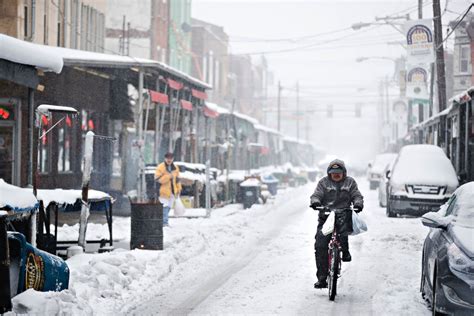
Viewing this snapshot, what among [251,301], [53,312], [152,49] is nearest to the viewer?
[53,312]

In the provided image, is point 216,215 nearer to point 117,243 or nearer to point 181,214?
point 181,214

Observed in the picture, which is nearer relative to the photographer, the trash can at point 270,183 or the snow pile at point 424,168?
the snow pile at point 424,168

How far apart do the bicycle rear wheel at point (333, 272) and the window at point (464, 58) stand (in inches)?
2041

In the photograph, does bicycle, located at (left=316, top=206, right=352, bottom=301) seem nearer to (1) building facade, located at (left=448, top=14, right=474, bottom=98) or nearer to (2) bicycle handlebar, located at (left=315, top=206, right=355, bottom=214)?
(2) bicycle handlebar, located at (left=315, top=206, right=355, bottom=214)

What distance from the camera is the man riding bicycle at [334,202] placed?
459 inches

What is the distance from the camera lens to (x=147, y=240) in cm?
1541

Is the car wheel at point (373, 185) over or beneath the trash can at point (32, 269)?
over

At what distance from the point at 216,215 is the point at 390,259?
32.4ft

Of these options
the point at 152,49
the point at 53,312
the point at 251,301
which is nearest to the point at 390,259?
the point at 251,301

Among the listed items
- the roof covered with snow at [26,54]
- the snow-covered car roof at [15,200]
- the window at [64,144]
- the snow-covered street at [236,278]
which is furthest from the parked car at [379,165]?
the snow-covered car roof at [15,200]

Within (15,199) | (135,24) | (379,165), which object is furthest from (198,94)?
(15,199)

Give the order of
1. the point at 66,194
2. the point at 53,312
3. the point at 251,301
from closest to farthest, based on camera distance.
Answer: the point at 53,312 → the point at 251,301 → the point at 66,194

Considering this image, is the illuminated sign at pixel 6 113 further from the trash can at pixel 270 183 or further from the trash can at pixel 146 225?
the trash can at pixel 270 183

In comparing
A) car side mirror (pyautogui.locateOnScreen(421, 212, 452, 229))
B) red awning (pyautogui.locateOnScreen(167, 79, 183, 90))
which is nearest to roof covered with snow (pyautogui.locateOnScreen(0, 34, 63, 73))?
car side mirror (pyautogui.locateOnScreen(421, 212, 452, 229))
